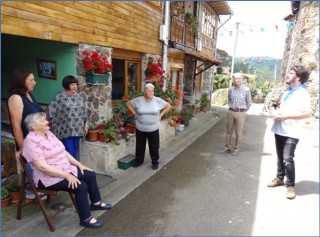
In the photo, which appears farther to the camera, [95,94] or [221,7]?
[221,7]

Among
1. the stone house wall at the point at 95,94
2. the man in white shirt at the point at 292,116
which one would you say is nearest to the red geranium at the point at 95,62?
the stone house wall at the point at 95,94

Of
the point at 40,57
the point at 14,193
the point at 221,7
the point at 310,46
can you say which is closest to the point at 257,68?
the point at 221,7

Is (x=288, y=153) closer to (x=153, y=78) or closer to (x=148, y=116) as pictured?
(x=148, y=116)

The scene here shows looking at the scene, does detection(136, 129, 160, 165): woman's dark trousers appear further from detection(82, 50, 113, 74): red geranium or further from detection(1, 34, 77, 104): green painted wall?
detection(1, 34, 77, 104): green painted wall

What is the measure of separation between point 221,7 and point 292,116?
11.1 metres

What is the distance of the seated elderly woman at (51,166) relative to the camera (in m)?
2.74

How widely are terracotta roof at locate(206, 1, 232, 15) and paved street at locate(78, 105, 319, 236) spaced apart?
918cm

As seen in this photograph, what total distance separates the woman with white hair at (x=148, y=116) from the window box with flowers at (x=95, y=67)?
0.69 meters

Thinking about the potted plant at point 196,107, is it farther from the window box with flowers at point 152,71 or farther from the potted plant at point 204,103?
the window box with flowers at point 152,71

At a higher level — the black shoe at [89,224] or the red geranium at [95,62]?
the red geranium at [95,62]

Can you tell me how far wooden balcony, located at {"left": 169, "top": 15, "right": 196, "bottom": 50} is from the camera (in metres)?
8.13

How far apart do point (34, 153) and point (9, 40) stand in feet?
11.5

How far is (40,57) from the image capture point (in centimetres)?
486

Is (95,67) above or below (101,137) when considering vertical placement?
above
